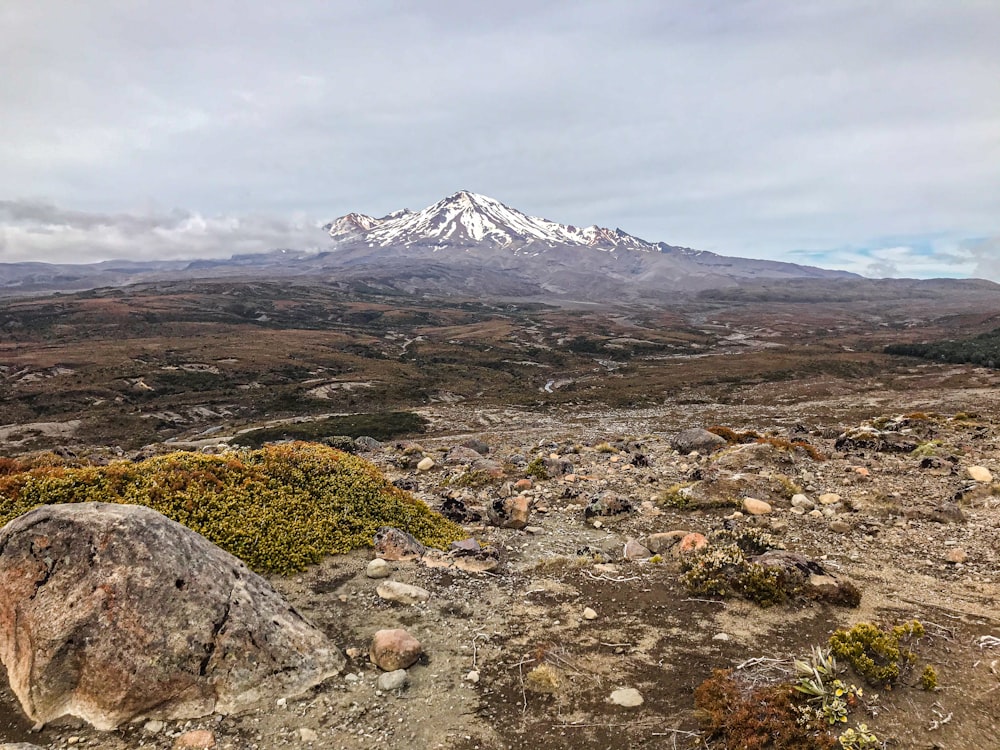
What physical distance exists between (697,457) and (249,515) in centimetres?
1998

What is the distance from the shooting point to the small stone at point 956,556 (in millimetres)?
10648

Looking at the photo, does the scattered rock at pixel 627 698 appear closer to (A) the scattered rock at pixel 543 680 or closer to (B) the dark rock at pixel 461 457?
(A) the scattered rock at pixel 543 680

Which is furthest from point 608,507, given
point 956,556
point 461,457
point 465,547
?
point 461,457

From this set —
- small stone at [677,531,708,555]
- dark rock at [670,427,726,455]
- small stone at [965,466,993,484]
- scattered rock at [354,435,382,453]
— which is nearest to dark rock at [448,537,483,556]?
small stone at [677,531,708,555]

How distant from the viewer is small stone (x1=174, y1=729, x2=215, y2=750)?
563 cm

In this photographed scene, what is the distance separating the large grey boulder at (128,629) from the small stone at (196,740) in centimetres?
33

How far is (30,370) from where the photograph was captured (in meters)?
82.8

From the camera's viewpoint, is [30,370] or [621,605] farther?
[30,370]

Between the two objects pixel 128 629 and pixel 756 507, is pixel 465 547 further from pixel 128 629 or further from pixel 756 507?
pixel 756 507

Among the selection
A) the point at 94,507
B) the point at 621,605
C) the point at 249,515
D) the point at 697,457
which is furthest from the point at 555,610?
the point at 697,457

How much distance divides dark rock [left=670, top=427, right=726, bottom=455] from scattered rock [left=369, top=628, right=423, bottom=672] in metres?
21.2

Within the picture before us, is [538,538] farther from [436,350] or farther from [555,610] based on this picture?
[436,350]

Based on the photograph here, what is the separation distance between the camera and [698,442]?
26281 millimetres

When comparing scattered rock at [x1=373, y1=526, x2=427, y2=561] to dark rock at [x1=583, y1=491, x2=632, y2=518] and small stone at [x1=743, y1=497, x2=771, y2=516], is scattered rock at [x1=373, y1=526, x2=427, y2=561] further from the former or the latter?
small stone at [x1=743, y1=497, x2=771, y2=516]
